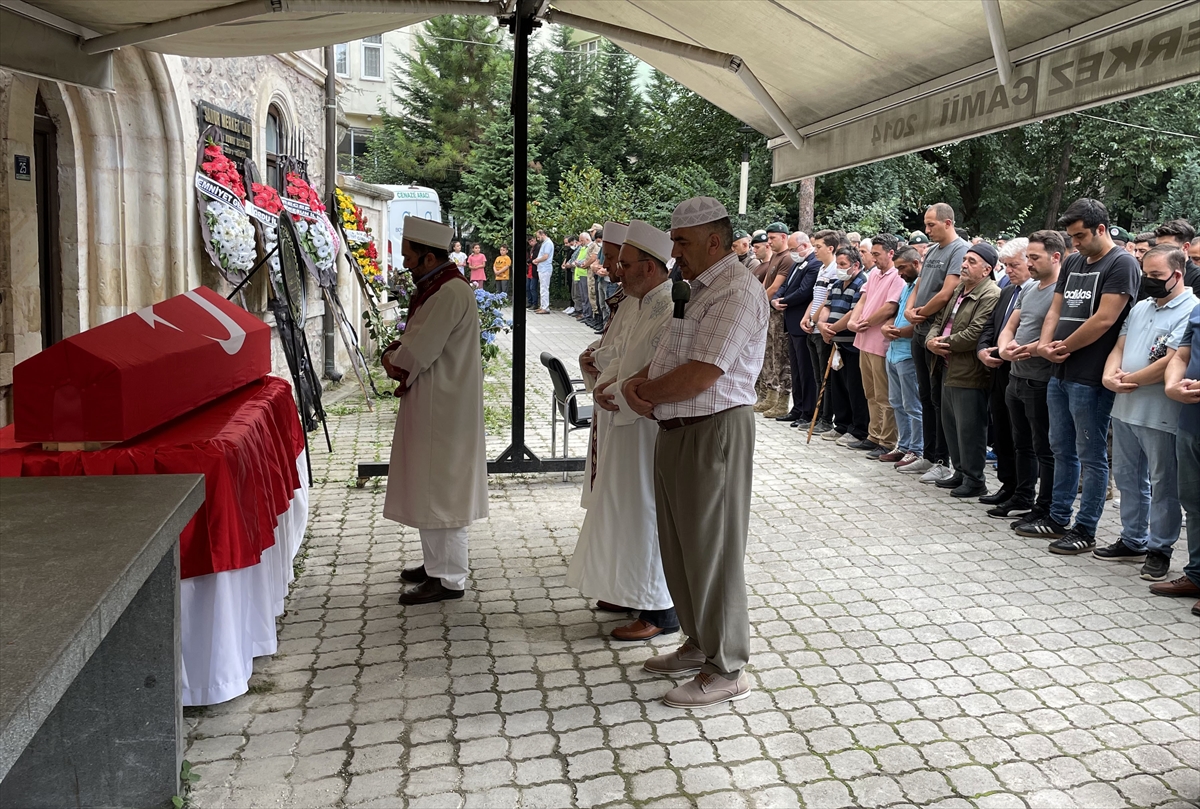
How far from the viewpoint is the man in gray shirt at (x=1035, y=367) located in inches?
263

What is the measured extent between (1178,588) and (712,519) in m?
3.37

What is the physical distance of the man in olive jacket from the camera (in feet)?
24.4

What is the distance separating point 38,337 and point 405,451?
3051mm

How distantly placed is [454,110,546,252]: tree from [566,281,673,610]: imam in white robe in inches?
1120

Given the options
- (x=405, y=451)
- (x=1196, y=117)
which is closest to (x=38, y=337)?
(x=405, y=451)

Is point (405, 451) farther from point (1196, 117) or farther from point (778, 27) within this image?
point (1196, 117)

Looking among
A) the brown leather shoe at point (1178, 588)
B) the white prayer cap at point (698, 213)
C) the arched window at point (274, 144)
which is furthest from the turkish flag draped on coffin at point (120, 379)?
the arched window at point (274, 144)

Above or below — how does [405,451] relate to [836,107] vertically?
below

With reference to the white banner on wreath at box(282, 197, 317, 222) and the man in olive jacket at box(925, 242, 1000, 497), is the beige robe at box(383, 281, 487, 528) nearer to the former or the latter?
the man in olive jacket at box(925, 242, 1000, 497)

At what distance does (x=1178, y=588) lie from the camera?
5.45m

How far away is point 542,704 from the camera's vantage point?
398 centimetres

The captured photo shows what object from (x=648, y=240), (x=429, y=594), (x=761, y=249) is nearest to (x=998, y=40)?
(x=648, y=240)

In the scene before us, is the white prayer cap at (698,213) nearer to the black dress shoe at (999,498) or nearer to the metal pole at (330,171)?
the black dress shoe at (999,498)

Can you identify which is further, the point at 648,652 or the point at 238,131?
the point at 238,131
